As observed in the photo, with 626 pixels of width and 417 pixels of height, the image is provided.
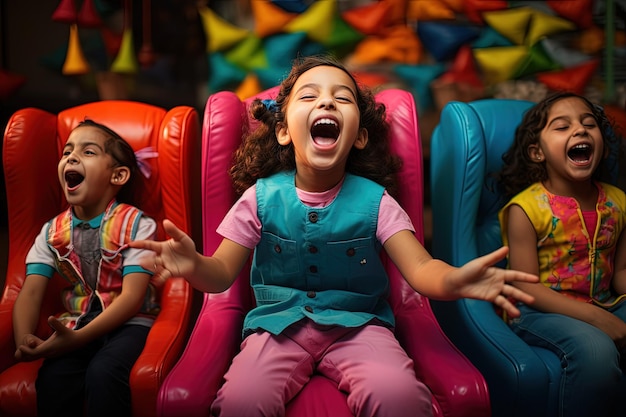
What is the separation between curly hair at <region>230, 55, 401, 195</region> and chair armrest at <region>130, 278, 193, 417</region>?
0.35 metres

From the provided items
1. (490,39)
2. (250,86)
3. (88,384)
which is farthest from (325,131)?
(490,39)

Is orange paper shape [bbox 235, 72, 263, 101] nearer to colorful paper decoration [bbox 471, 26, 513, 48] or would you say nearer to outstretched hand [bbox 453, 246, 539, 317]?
colorful paper decoration [bbox 471, 26, 513, 48]

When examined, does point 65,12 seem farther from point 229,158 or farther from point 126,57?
point 229,158

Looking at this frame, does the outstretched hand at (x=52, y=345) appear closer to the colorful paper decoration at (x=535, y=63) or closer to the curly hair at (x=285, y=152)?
the curly hair at (x=285, y=152)

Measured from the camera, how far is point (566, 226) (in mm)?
1747

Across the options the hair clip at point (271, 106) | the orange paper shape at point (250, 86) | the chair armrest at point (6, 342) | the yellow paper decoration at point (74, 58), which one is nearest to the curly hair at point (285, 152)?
the hair clip at point (271, 106)

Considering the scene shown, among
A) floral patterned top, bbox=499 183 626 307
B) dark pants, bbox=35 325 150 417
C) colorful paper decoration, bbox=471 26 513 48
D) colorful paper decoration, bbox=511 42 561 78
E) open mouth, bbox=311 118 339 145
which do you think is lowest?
dark pants, bbox=35 325 150 417

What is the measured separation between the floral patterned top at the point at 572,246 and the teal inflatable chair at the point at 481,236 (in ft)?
0.48

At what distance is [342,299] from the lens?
60.3 inches

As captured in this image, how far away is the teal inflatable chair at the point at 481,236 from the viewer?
1481mm

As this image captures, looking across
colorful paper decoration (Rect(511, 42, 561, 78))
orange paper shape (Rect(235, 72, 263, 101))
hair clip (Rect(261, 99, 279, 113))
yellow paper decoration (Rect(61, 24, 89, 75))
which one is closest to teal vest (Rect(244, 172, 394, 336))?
hair clip (Rect(261, 99, 279, 113))

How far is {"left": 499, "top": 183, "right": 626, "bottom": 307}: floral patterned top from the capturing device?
173cm

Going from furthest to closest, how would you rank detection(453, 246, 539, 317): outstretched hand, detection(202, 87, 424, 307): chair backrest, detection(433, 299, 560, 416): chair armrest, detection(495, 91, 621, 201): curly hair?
detection(495, 91, 621, 201): curly hair
detection(202, 87, 424, 307): chair backrest
detection(433, 299, 560, 416): chair armrest
detection(453, 246, 539, 317): outstretched hand

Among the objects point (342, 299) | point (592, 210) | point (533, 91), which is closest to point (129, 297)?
point (342, 299)
